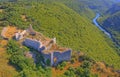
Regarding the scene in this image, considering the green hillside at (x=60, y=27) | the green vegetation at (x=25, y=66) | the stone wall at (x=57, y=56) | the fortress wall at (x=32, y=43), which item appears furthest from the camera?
the green hillside at (x=60, y=27)

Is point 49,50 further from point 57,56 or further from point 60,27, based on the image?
point 60,27

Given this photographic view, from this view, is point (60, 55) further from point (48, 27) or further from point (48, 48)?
point (48, 27)

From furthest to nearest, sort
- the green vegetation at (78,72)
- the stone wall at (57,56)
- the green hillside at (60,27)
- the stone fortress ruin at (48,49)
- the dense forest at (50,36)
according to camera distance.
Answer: the green hillside at (60,27) → the green vegetation at (78,72) → the stone fortress ruin at (48,49) → the stone wall at (57,56) → the dense forest at (50,36)

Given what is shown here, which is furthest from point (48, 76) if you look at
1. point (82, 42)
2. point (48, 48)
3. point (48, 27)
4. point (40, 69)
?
point (82, 42)

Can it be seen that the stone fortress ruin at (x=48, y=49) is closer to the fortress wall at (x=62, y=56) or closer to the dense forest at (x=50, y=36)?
the fortress wall at (x=62, y=56)

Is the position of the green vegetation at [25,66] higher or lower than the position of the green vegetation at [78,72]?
higher

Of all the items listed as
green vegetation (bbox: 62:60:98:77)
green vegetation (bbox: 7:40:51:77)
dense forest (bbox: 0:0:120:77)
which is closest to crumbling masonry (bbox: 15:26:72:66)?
dense forest (bbox: 0:0:120:77)

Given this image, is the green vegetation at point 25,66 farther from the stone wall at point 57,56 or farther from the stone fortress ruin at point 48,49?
the stone fortress ruin at point 48,49

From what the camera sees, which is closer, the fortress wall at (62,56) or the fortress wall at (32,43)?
the fortress wall at (62,56)

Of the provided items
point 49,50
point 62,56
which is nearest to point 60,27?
point 49,50

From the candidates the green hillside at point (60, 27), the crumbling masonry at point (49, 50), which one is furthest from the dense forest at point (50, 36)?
the crumbling masonry at point (49, 50)

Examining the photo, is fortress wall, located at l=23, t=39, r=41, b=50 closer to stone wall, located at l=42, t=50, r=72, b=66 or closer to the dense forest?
the dense forest
